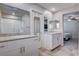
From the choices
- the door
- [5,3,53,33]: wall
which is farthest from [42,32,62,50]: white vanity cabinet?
[5,3,53,33]: wall

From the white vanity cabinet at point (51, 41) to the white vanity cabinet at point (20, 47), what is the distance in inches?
6.7

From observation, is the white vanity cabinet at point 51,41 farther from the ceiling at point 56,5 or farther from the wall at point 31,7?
the ceiling at point 56,5

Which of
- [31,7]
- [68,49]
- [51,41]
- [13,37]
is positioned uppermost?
[31,7]

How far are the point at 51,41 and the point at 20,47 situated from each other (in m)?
0.73

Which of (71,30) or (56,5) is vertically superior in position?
(56,5)

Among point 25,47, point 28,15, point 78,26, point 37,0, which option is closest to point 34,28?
point 28,15

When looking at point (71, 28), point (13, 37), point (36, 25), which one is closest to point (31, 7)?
point (36, 25)

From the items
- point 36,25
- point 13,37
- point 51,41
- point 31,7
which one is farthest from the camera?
point 51,41

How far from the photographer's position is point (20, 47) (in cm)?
133

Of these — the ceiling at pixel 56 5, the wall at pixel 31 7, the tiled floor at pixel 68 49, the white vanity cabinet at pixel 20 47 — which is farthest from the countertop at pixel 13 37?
the ceiling at pixel 56 5

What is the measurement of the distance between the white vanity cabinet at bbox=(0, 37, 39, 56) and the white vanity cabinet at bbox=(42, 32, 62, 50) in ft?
0.56

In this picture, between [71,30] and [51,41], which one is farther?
[51,41]

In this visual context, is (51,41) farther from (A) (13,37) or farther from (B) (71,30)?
(A) (13,37)

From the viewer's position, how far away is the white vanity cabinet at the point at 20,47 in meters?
1.13
